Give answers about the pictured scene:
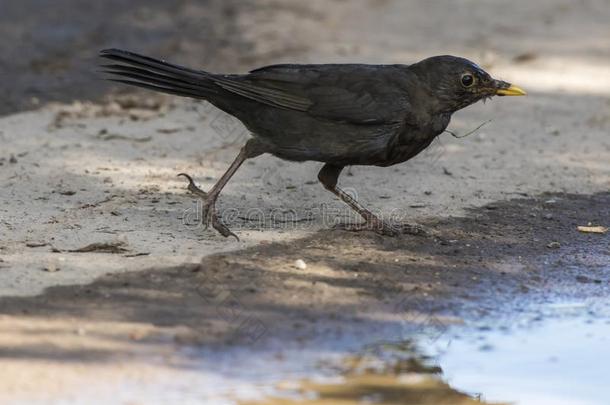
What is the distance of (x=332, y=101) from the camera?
6.09 m

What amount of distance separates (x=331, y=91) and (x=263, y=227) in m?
0.84

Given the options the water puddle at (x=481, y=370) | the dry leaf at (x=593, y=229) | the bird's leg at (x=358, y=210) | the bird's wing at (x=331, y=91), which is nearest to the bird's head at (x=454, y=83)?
the bird's wing at (x=331, y=91)

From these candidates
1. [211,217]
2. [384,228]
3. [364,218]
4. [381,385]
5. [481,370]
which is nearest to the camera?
[381,385]

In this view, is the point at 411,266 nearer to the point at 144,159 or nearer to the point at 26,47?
the point at 144,159

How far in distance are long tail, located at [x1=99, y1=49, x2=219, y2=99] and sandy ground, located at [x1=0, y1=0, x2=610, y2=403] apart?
2.45ft

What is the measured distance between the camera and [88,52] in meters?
10.9

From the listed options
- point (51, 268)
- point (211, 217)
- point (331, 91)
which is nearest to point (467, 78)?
point (331, 91)

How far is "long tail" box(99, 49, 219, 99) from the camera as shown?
6.11 metres

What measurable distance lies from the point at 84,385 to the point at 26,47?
718cm

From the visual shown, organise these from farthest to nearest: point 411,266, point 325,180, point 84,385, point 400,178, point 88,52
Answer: point 88,52 → point 400,178 → point 325,180 → point 411,266 → point 84,385

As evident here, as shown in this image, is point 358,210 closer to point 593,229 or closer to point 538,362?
point 593,229

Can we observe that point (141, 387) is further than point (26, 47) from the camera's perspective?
No

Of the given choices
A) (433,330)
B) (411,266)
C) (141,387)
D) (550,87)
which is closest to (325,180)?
(411,266)

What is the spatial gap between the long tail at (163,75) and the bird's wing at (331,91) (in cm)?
9
